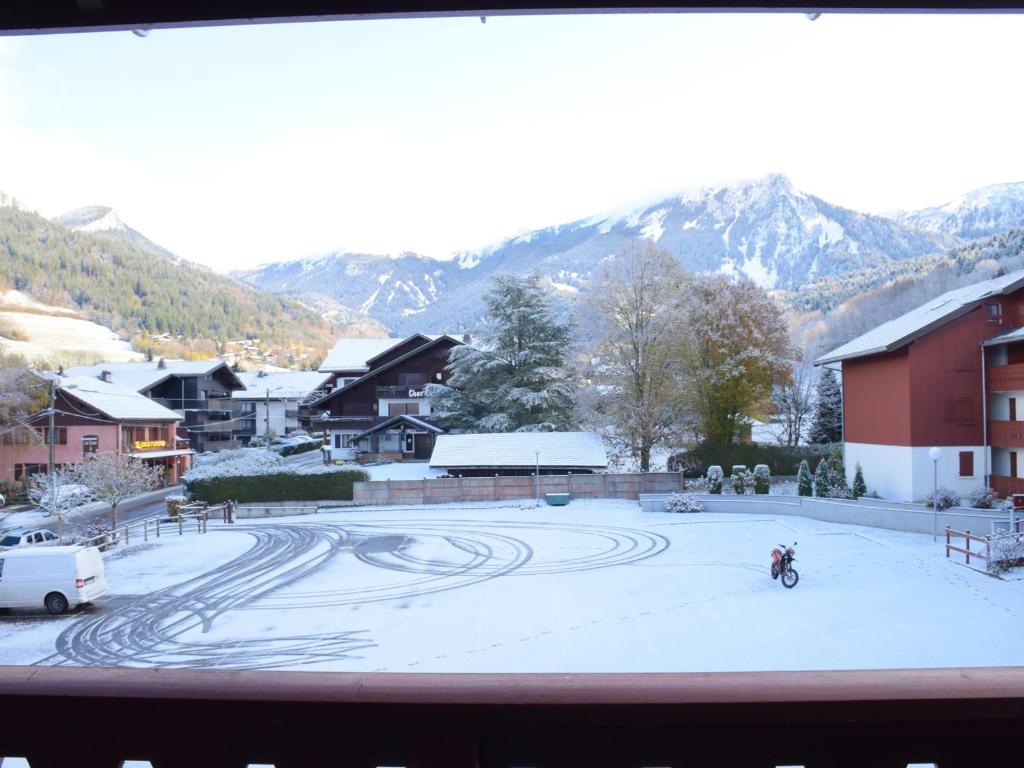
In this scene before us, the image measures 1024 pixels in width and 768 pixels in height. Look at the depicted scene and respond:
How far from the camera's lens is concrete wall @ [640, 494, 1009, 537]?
63.9 ft

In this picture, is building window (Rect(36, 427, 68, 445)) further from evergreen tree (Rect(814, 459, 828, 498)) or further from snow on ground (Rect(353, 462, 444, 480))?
evergreen tree (Rect(814, 459, 828, 498))

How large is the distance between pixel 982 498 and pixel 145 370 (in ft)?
135

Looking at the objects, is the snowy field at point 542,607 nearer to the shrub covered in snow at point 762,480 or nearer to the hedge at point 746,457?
the shrub covered in snow at point 762,480

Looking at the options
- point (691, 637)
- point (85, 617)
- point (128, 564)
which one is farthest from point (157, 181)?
point (691, 637)

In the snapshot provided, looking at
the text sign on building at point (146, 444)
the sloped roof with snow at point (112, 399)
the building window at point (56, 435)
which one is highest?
the sloped roof with snow at point (112, 399)

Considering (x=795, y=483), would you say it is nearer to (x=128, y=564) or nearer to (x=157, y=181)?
(x=128, y=564)

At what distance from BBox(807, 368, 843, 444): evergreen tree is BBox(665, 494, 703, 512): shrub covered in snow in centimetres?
1288

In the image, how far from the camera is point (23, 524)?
24031 millimetres

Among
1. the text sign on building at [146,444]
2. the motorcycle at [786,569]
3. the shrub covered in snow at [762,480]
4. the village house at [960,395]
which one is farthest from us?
the text sign on building at [146,444]

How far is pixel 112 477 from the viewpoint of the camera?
23844 mm

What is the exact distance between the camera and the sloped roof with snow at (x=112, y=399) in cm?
3052

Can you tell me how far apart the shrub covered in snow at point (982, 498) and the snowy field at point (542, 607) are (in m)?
3.59

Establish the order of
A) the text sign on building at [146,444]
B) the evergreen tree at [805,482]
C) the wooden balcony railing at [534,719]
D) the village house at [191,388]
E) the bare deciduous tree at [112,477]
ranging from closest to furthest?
the wooden balcony railing at [534,719] → the bare deciduous tree at [112,477] → the evergreen tree at [805,482] → the text sign on building at [146,444] → the village house at [191,388]

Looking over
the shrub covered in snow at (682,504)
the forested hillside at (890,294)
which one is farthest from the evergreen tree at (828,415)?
the shrub covered in snow at (682,504)
